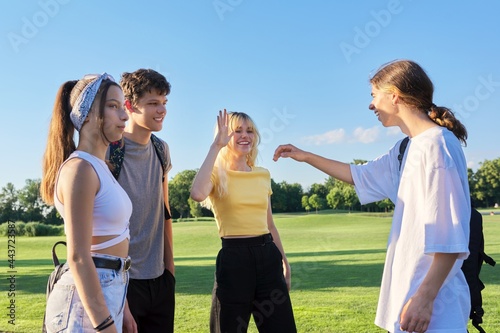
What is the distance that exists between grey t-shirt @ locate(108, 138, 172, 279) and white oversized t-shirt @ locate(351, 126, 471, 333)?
1.52 metres

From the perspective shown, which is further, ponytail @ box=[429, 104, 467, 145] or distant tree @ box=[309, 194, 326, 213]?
distant tree @ box=[309, 194, 326, 213]

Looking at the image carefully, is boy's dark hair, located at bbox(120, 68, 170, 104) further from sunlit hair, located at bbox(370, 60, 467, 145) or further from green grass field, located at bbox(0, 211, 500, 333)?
green grass field, located at bbox(0, 211, 500, 333)

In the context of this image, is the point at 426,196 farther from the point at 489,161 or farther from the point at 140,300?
the point at 489,161

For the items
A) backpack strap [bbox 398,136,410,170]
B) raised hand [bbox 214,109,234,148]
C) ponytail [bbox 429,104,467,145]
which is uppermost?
raised hand [bbox 214,109,234,148]

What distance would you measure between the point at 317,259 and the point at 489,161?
6875 centimetres

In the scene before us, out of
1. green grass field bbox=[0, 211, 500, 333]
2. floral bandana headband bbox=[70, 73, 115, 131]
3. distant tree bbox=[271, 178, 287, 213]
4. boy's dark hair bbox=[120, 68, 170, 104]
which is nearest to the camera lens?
floral bandana headband bbox=[70, 73, 115, 131]

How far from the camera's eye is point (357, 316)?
246 inches

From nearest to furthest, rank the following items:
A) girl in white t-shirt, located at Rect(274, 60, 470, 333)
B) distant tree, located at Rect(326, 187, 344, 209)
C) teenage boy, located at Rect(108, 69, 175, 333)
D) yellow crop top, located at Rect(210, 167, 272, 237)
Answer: girl in white t-shirt, located at Rect(274, 60, 470, 333) < teenage boy, located at Rect(108, 69, 175, 333) < yellow crop top, located at Rect(210, 167, 272, 237) < distant tree, located at Rect(326, 187, 344, 209)

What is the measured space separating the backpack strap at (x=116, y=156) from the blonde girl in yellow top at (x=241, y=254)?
0.61 m

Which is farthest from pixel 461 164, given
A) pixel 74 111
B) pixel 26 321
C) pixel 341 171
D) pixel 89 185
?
pixel 26 321

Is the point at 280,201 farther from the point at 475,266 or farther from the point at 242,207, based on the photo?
the point at 475,266

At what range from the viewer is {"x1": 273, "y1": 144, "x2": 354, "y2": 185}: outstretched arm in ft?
10.1

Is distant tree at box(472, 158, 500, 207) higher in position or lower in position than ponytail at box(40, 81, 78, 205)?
higher

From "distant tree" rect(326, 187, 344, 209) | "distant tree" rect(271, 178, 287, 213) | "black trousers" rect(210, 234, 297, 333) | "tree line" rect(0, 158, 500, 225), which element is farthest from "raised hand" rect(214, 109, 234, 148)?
"distant tree" rect(326, 187, 344, 209)
